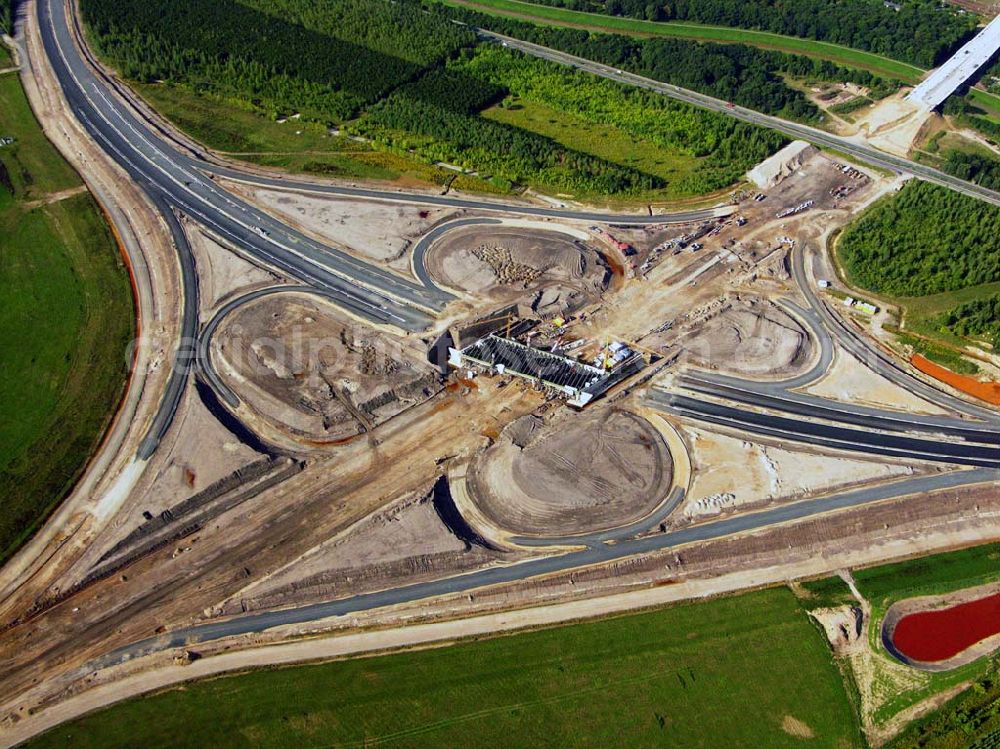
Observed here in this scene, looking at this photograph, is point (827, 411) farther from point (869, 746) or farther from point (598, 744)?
point (598, 744)

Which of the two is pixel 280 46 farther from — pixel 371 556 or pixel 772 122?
pixel 371 556

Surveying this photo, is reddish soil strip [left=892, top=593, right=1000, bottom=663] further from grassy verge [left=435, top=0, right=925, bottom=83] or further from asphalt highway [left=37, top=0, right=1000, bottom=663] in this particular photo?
grassy verge [left=435, top=0, right=925, bottom=83]

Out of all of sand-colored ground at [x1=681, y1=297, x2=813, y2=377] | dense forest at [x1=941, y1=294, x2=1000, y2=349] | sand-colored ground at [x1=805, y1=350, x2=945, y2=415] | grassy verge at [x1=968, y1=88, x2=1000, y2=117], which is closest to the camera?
sand-colored ground at [x1=805, y1=350, x2=945, y2=415]

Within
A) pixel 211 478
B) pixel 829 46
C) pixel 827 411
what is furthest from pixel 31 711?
pixel 829 46

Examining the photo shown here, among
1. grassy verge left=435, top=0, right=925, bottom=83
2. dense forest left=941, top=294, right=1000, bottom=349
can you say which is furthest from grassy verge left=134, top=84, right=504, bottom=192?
grassy verge left=435, top=0, right=925, bottom=83

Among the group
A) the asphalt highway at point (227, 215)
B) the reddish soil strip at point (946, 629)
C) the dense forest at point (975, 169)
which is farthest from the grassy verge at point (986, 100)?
the asphalt highway at point (227, 215)

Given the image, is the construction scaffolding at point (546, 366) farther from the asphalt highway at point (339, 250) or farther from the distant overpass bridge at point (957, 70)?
the distant overpass bridge at point (957, 70)
